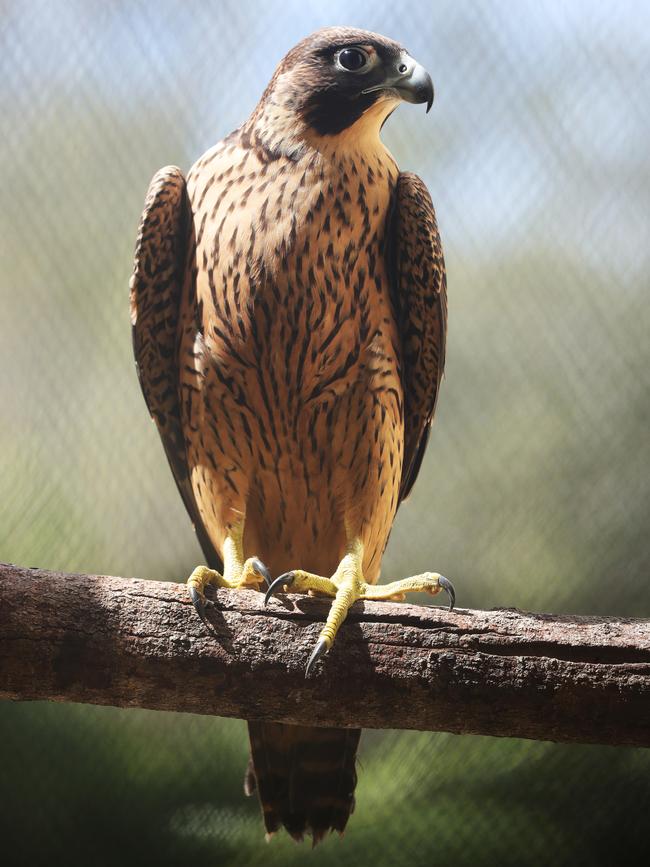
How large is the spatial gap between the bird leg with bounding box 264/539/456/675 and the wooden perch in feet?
0.09

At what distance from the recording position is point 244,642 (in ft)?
5.38

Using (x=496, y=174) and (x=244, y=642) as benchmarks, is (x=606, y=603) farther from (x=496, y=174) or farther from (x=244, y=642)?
(x=244, y=642)

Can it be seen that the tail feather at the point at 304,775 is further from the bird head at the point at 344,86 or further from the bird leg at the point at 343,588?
the bird head at the point at 344,86

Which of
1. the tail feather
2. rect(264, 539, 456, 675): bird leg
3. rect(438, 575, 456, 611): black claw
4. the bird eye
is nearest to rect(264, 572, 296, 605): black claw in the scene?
rect(264, 539, 456, 675): bird leg

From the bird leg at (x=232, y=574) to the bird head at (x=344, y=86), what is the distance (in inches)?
37.0

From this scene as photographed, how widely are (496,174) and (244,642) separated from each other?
1937 mm

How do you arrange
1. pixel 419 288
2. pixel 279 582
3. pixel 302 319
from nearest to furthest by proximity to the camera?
pixel 279 582, pixel 302 319, pixel 419 288

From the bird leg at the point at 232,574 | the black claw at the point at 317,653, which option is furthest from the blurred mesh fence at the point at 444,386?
the black claw at the point at 317,653

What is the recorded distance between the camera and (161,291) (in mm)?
2229

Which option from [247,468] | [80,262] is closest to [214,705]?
[247,468]

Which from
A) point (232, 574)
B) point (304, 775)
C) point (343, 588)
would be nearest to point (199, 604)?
point (343, 588)

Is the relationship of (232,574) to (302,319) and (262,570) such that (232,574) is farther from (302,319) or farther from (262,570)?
(302,319)

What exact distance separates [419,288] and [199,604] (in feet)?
3.16

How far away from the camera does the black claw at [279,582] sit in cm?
170
